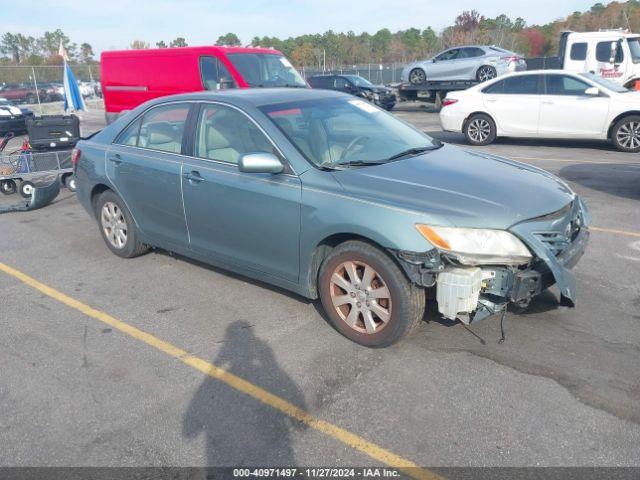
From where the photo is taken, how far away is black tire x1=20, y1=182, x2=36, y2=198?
9.08 metres

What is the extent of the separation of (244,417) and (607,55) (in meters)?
16.6

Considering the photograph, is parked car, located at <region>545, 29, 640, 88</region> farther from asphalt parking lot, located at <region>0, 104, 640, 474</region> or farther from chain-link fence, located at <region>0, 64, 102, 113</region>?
chain-link fence, located at <region>0, 64, 102, 113</region>

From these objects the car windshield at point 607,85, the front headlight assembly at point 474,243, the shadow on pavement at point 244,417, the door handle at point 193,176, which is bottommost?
the shadow on pavement at point 244,417

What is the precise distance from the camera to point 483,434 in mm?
2865

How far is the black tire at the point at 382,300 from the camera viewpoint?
11.4 feet

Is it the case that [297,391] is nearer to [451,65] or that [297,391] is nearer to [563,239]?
[563,239]

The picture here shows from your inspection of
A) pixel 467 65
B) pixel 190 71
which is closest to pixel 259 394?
pixel 190 71

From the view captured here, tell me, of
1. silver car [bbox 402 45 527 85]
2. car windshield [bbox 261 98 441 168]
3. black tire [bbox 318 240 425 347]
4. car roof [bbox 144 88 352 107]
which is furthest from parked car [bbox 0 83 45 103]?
black tire [bbox 318 240 425 347]

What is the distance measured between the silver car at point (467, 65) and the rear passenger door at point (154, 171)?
1636cm

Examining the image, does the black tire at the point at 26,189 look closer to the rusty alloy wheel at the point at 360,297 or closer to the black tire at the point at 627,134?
the rusty alloy wheel at the point at 360,297

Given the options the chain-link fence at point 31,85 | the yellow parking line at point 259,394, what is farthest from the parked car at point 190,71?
the chain-link fence at point 31,85

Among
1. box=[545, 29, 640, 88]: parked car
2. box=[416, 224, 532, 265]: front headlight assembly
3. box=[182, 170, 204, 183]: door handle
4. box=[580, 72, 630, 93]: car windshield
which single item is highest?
box=[545, 29, 640, 88]: parked car

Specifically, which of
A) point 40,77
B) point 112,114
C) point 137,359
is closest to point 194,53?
point 112,114

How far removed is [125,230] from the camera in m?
5.57
